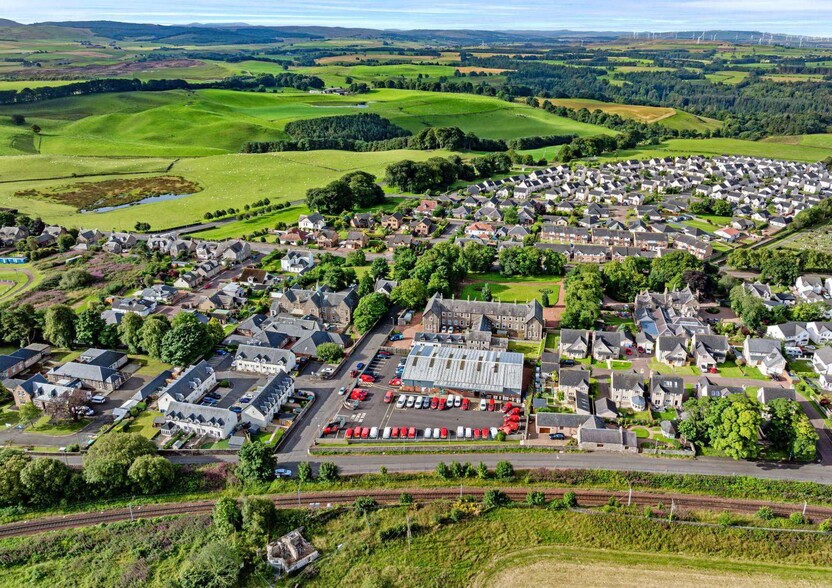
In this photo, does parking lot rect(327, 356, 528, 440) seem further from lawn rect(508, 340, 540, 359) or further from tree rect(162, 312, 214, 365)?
tree rect(162, 312, 214, 365)

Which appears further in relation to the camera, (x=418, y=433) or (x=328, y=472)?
(x=418, y=433)

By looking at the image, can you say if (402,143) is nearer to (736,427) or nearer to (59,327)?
(59,327)

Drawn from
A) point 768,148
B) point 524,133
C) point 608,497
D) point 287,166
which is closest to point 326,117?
point 287,166

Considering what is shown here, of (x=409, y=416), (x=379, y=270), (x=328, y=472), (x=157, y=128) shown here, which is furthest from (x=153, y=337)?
(x=157, y=128)

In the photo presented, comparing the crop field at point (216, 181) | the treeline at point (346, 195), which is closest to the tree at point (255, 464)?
the crop field at point (216, 181)

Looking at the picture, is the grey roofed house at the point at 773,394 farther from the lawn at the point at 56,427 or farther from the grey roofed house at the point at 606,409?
the lawn at the point at 56,427
